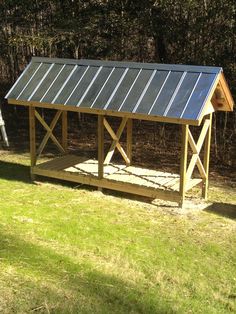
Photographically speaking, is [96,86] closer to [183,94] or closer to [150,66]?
[150,66]

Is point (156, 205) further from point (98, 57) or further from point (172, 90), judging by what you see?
point (98, 57)

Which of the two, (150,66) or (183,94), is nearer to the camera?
(183,94)

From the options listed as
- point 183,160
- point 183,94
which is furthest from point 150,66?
point 183,160

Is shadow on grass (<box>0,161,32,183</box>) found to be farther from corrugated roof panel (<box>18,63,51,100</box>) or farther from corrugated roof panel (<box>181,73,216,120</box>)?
corrugated roof panel (<box>181,73,216,120</box>)

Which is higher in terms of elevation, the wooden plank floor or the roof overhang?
the roof overhang

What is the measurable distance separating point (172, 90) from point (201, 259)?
2.43 meters

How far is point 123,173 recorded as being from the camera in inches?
316

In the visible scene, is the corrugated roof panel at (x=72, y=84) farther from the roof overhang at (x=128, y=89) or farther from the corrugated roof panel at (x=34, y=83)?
the corrugated roof panel at (x=34, y=83)

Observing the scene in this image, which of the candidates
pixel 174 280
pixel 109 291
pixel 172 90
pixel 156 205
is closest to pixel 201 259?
pixel 174 280

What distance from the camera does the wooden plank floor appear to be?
24.2ft

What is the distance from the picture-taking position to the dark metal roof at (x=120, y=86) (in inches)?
253

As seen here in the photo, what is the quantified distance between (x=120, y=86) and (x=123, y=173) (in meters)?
1.65

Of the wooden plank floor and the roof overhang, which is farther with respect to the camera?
the wooden plank floor

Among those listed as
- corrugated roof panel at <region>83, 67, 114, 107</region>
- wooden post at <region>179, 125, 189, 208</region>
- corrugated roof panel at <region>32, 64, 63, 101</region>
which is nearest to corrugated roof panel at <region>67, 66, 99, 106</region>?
corrugated roof panel at <region>83, 67, 114, 107</region>
